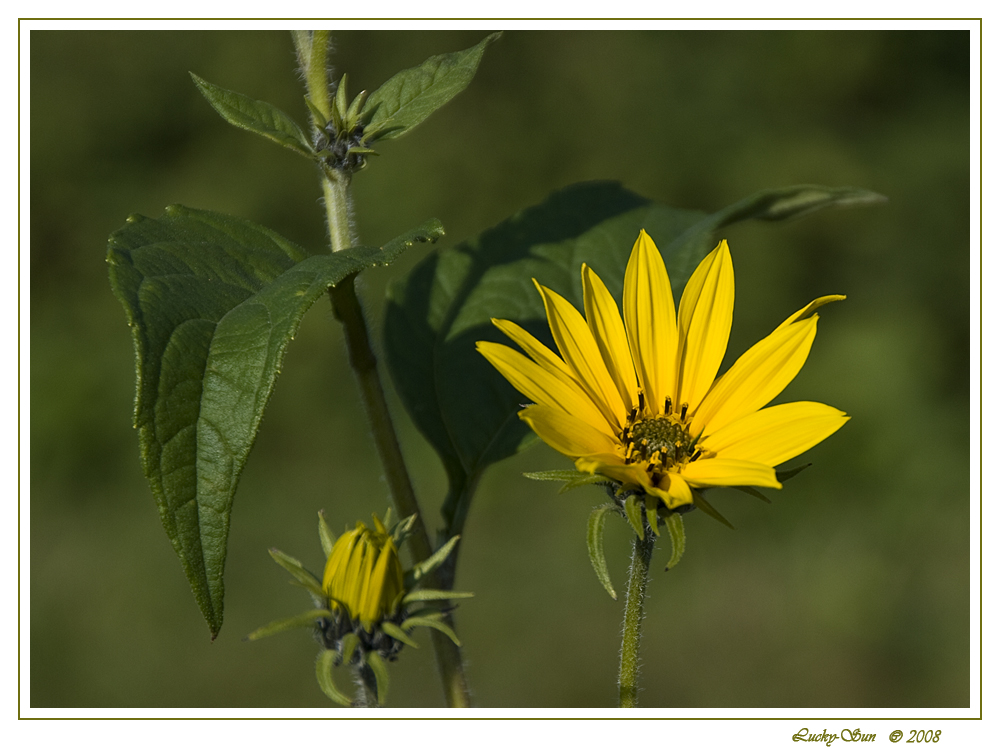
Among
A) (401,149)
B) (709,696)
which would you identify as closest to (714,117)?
(401,149)

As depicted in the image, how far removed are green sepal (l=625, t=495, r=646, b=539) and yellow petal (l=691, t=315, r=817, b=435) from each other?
21cm

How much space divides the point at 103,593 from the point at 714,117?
10.9 feet

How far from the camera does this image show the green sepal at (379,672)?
0.93 meters

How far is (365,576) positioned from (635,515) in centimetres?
30

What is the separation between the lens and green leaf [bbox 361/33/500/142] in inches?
39.6

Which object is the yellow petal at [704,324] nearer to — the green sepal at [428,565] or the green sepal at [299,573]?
the green sepal at [428,565]

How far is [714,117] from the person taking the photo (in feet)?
13.2

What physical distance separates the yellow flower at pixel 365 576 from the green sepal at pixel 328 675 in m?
0.05

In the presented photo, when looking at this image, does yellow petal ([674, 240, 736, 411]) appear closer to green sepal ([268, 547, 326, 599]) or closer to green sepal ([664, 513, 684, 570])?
green sepal ([664, 513, 684, 570])

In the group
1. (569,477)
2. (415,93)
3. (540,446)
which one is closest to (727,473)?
(569,477)

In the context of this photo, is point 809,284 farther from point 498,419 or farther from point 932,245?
point 498,419

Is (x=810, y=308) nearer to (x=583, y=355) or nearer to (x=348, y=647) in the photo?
(x=583, y=355)

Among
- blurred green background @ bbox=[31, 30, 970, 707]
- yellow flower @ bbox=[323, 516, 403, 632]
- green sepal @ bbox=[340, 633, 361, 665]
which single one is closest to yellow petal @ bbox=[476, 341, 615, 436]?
yellow flower @ bbox=[323, 516, 403, 632]
